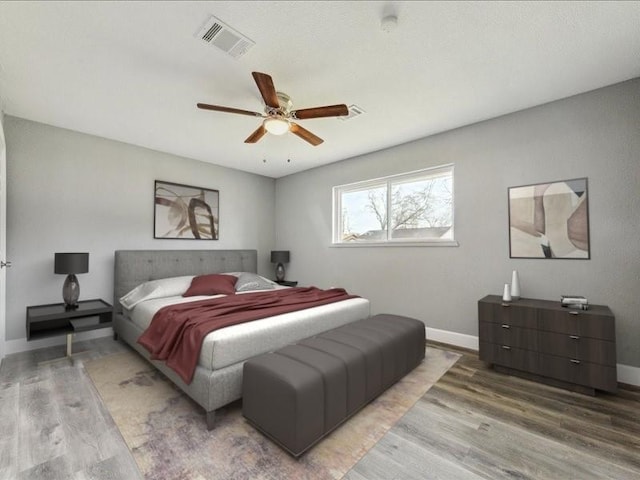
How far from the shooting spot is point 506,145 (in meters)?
3.10

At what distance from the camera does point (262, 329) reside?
2246 mm

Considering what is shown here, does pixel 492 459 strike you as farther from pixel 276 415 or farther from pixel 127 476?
pixel 127 476

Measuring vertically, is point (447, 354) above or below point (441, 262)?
below

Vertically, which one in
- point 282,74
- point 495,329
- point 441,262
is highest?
point 282,74

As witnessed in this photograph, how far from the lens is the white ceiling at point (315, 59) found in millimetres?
1761

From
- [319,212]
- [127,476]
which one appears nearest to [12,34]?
[127,476]

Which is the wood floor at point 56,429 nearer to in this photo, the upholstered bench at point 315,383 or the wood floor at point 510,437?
the upholstered bench at point 315,383

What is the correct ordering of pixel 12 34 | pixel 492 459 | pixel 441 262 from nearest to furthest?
pixel 492 459 < pixel 12 34 < pixel 441 262

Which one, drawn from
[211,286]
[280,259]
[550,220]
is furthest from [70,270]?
[550,220]

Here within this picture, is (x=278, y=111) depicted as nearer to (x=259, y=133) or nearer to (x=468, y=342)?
(x=259, y=133)

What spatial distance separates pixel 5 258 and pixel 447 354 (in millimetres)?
4882

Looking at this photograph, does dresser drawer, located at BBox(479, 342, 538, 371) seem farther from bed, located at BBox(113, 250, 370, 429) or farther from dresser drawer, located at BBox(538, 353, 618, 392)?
bed, located at BBox(113, 250, 370, 429)

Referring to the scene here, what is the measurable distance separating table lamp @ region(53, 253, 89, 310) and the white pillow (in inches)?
19.6

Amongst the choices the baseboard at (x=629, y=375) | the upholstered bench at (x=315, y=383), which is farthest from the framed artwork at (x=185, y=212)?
the baseboard at (x=629, y=375)
